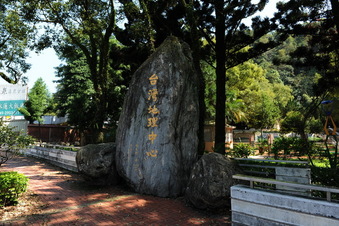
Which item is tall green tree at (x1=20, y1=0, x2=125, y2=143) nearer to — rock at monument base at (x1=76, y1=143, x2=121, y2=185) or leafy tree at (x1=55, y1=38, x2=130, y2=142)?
leafy tree at (x1=55, y1=38, x2=130, y2=142)

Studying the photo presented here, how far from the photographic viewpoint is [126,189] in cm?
698

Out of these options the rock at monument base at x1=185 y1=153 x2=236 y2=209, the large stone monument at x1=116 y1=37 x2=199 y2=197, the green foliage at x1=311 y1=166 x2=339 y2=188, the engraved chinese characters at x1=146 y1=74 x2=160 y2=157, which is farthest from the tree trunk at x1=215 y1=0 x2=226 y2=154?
the green foliage at x1=311 y1=166 x2=339 y2=188

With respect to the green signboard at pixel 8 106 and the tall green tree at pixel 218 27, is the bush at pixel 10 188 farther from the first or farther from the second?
the green signboard at pixel 8 106

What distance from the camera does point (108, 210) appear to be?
525 centimetres

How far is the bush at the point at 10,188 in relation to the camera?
528cm

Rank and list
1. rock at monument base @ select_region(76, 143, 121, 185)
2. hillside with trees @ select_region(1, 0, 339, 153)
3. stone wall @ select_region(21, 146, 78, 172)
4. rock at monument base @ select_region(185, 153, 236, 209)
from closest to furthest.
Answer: rock at monument base @ select_region(185, 153, 236, 209) < rock at monument base @ select_region(76, 143, 121, 185) < hillside with trees @ select_region(1, 0, 339, 153) < stone wall @ select_region(21, 146, 78, 172)

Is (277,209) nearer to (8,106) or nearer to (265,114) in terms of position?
(8,106)

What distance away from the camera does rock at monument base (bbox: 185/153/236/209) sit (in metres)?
4.76

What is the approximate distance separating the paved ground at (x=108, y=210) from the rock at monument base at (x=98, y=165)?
32 cm

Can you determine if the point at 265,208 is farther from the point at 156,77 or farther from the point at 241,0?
the point at 241,0

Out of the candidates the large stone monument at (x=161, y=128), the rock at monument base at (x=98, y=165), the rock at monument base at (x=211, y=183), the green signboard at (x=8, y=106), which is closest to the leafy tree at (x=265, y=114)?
the large stone monument at (x=161, y=128)

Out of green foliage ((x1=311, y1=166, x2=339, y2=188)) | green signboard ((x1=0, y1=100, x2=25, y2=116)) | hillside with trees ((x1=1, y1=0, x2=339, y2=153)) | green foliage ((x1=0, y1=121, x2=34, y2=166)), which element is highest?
hillside with trees ((x1=1, y1=0, x2=339, y2=153))

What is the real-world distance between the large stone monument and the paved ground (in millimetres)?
552

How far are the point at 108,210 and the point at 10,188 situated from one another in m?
2.23
